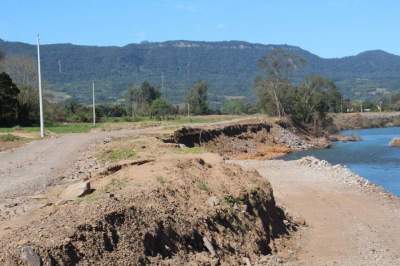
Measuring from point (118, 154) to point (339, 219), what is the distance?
31.9ft

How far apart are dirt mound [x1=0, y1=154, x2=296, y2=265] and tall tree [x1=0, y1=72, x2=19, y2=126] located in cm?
4584

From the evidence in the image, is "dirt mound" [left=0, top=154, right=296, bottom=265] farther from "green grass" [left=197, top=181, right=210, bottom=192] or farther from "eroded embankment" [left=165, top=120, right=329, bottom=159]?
"eroded embankment" [left=165, top=120, right=329, bottom=159]

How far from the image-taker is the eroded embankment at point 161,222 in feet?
36.3

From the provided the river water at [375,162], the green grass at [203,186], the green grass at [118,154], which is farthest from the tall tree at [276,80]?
the green grass at [203,186]

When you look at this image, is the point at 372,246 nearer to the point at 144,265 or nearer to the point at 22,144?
the point at 144,265

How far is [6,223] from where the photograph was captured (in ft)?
39.7

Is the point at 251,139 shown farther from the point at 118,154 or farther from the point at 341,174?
the point at 118,154

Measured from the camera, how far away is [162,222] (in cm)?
1383

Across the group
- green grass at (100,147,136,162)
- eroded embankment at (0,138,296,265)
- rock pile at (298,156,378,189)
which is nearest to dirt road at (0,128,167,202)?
green grass at (100,147,136,162)

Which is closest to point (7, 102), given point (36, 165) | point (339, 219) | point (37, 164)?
point (37, 164)

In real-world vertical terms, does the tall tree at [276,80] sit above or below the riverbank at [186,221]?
above

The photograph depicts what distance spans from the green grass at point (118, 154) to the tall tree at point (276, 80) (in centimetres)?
7163

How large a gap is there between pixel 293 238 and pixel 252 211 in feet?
7.25

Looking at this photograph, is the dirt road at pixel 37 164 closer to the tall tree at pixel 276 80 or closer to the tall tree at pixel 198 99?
the tall tree at pixel 276 80
